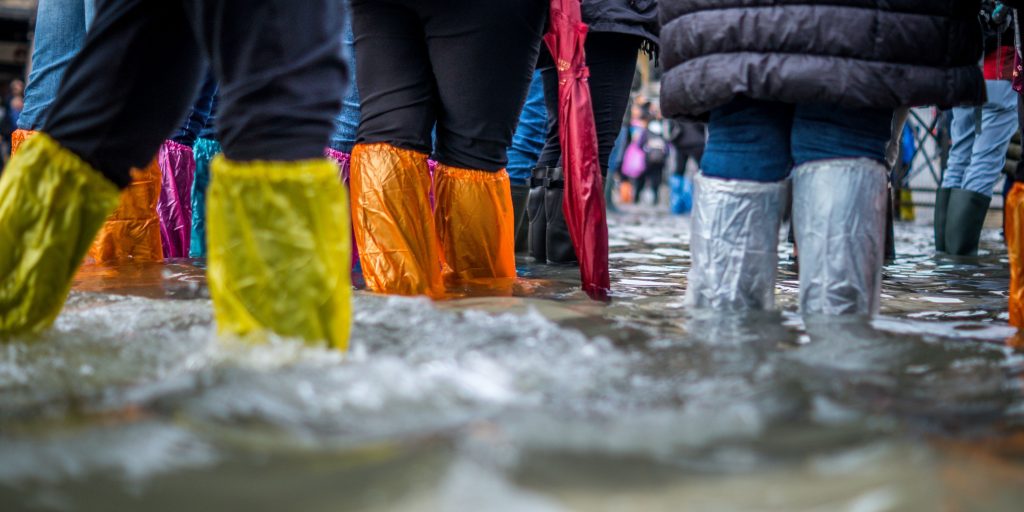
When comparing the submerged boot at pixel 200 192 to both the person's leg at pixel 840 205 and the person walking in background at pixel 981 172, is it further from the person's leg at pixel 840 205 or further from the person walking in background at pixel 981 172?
the person walking in background at pixel 981 172

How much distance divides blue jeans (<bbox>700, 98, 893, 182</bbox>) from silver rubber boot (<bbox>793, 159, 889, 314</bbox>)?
1.7 inches

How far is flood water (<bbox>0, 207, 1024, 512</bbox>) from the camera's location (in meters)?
0.88

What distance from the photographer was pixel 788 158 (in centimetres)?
196

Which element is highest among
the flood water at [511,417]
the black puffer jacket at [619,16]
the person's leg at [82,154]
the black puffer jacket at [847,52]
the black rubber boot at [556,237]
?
the black puffer jacket at [619,16]

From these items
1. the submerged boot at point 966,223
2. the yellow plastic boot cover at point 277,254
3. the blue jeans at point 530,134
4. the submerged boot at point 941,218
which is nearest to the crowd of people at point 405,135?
the yellow plastic boot cover at point 277,254

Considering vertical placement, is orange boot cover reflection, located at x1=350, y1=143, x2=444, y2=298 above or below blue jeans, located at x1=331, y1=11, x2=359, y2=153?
below

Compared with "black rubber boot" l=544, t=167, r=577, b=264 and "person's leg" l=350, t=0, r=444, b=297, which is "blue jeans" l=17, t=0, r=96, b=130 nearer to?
"person's leg" l=350, t=0, r=444, b=297

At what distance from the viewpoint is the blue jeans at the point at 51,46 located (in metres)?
2.77

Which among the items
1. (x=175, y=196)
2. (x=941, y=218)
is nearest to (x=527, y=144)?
(x=175, y=196)

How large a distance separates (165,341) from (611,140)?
7.01 feet

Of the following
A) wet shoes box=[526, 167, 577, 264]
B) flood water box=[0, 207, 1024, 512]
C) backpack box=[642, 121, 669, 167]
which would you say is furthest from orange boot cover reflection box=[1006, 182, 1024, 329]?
backpack box=[642, 121, 669, 167]

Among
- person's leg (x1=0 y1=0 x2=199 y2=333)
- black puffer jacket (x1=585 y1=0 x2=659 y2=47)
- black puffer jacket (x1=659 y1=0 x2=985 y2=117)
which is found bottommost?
person's leg (x1=0 y1=0 x2=199 y2=333)

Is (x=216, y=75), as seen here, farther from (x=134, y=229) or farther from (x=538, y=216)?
(x=538, y=216)

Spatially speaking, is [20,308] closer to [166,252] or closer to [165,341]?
[165,341]
